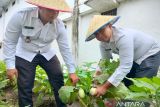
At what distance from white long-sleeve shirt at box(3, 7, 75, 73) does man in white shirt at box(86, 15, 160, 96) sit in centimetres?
49

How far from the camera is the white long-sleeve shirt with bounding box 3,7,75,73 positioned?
4004mm

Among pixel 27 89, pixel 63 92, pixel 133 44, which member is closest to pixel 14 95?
pixel 27 89

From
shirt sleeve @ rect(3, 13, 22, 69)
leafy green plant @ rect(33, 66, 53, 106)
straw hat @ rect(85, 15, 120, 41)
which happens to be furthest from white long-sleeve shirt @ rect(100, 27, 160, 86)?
leafy green plant @ rect(33, 66, 53, 106)

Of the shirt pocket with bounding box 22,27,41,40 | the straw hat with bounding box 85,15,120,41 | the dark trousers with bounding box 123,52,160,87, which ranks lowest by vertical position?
the dark trousers with bounding box 123,52,160,87

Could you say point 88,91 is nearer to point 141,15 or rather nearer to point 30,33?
point 30,33

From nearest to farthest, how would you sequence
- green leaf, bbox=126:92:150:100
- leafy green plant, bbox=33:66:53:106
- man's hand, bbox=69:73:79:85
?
green leaf, bbox=126:92:150:100 → man's hand, bbox=69:73:79:85 → leafy green plant, bbox=33:66:53:106

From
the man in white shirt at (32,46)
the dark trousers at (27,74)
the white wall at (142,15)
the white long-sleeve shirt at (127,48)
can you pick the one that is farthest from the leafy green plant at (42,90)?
the white wall at (142,15)

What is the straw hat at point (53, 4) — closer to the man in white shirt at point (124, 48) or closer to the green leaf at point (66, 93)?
the man in white shirt at point (124, 48)

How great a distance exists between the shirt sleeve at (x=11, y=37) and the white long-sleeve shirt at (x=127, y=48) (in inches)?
34.9

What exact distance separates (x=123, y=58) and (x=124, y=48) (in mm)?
→ 97

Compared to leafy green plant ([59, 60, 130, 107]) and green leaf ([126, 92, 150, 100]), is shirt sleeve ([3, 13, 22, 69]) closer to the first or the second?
leafy green plant ([59, 60, 130, 107])

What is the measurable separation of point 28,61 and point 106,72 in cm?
84

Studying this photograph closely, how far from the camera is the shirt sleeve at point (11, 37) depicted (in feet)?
13.0

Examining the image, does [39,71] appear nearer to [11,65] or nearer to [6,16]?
[11,65]
